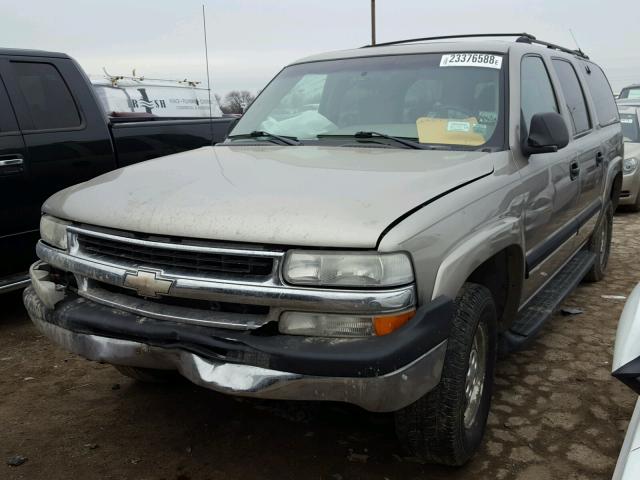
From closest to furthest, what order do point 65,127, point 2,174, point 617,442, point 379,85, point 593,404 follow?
1. point 617,442
2. point 593,404
3. point 379,85
4. point 2,174
5. point 65,127

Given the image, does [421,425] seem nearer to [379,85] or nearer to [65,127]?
[379,85]

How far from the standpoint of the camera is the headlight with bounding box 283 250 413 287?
1.99 m

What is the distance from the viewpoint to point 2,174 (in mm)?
4180

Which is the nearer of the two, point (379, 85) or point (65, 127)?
point (379, 85)

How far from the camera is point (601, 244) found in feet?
17.3

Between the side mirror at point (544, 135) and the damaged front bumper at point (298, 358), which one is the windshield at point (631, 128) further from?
the damaged front bumper at point (298, 358)

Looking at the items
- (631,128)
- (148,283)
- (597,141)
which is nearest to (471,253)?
(148,283)

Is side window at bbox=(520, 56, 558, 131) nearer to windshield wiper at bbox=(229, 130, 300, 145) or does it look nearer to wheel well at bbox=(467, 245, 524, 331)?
wheel well at bbox=(467, 245, 524, 331)

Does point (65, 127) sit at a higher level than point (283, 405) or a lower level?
higher

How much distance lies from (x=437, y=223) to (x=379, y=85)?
4.81 feet

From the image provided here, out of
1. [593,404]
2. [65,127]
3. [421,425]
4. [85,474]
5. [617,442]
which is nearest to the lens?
[421,425]

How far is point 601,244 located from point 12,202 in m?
4.70

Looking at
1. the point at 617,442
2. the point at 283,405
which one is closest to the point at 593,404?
the point at 617,442

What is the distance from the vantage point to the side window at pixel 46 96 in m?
4.51
